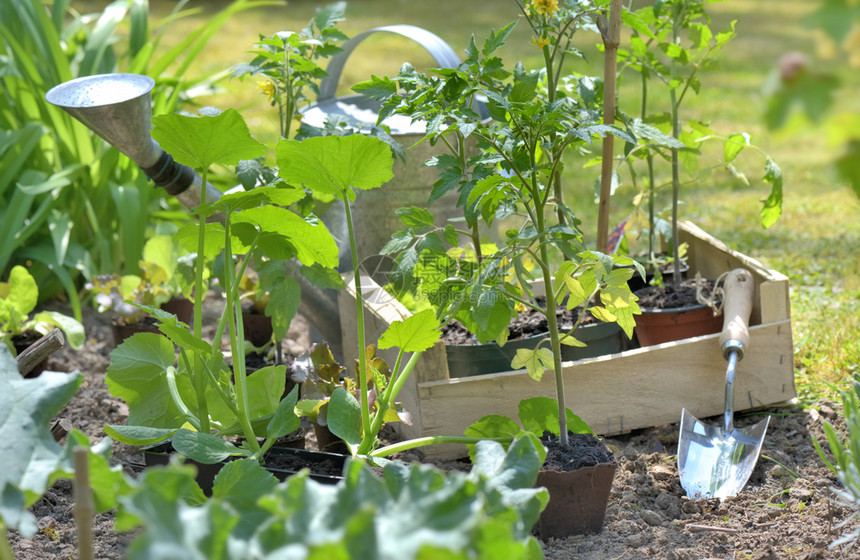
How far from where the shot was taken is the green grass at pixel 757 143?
191cm

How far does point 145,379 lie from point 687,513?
0.95 metres

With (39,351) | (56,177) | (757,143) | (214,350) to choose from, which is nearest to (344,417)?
(214,350)

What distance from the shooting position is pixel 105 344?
217 cm

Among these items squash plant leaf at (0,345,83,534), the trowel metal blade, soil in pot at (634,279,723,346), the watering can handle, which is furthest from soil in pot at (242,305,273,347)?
squash plant leaf at (0,345,83,534)

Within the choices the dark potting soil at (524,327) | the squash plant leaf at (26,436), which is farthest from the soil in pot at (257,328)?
the squash plant leaf at (26,436)

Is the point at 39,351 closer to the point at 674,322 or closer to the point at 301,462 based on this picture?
the point at 301,462

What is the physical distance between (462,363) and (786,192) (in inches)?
91.3

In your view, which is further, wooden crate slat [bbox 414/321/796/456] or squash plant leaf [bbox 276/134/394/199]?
wooden crate slat [bbox 414/321/796/456]

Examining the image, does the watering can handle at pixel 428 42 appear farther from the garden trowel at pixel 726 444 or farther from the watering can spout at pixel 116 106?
the garden trowel at pixel 726 444

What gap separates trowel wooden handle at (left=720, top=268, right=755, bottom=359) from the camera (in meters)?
1.60

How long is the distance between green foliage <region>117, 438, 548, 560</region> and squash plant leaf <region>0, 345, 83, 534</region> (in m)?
0.17

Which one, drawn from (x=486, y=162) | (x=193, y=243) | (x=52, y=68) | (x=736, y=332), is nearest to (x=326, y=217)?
(x=193, y=243)

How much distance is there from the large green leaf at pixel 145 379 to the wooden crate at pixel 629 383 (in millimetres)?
423

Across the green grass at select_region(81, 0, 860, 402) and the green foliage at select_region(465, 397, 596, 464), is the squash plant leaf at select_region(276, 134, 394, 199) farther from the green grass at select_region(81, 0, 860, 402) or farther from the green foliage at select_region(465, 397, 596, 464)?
the green grass at select_region(81, 0, 860, 402)
